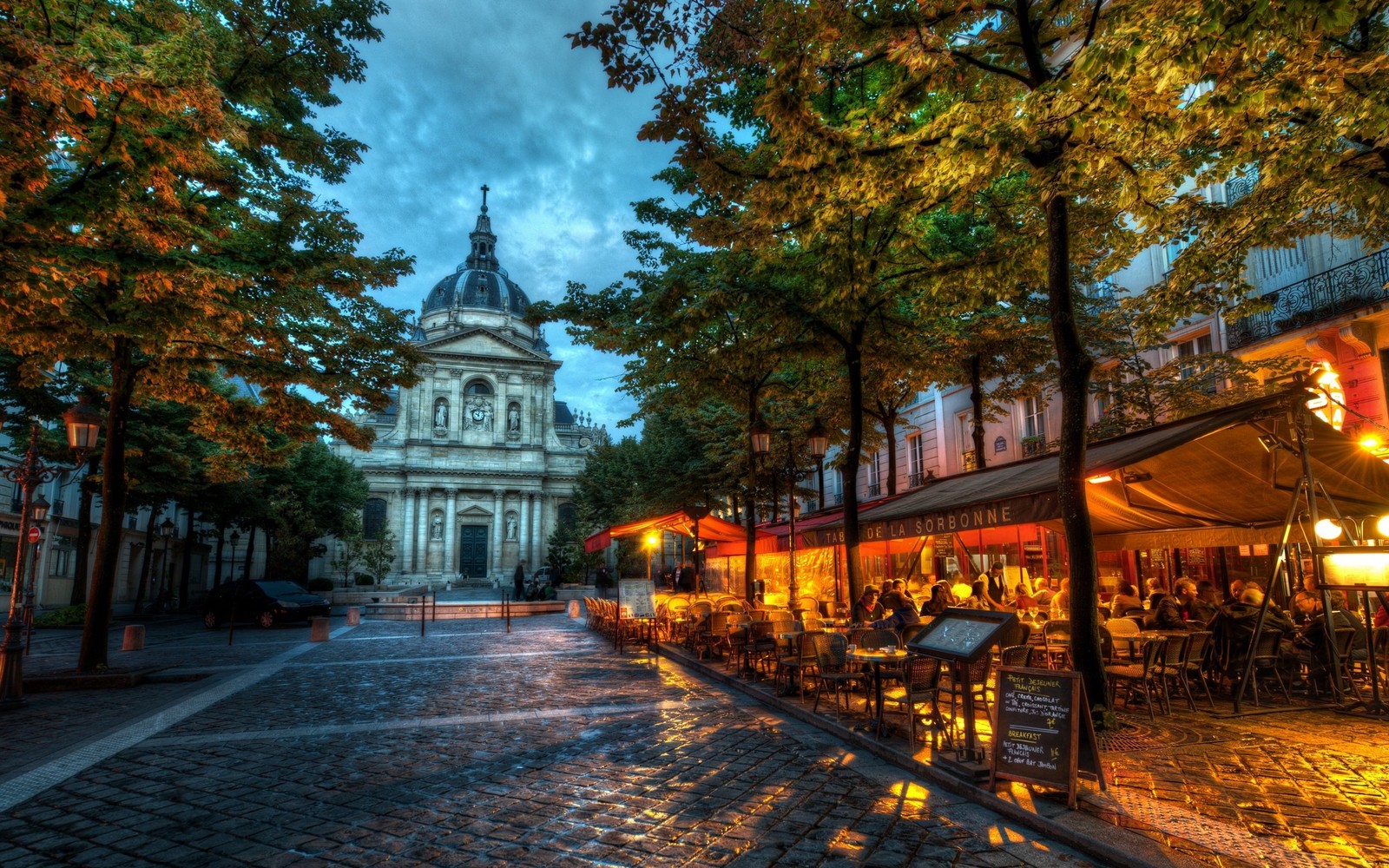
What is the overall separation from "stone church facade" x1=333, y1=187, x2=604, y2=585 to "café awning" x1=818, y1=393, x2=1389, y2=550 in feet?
153

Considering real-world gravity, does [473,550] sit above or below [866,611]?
above

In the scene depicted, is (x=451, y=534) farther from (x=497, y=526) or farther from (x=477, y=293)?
(x=477, y=293)

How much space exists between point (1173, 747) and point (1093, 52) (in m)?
5.67

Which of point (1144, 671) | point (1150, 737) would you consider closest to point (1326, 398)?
point (1144, 671)

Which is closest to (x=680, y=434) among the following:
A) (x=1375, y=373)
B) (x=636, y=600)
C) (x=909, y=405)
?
(x=909, y=405)

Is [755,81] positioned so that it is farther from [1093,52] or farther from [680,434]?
[680,434]

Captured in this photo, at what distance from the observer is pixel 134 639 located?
1567cm

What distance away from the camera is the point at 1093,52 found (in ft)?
17.2

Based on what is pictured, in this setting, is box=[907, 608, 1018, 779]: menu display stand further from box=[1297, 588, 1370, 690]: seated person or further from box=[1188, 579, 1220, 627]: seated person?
box=[1188, 579, 1220, 627]: seated person

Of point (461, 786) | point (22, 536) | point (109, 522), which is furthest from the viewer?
point (109, 522)

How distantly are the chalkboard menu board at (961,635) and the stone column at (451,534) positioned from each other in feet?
166

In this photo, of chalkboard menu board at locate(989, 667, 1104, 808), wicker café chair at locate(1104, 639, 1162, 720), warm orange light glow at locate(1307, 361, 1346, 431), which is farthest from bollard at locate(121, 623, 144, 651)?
warm orange light glow at locate(1307, 361, 1346, 431)

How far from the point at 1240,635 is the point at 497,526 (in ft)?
167

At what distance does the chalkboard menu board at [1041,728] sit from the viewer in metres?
4.93
